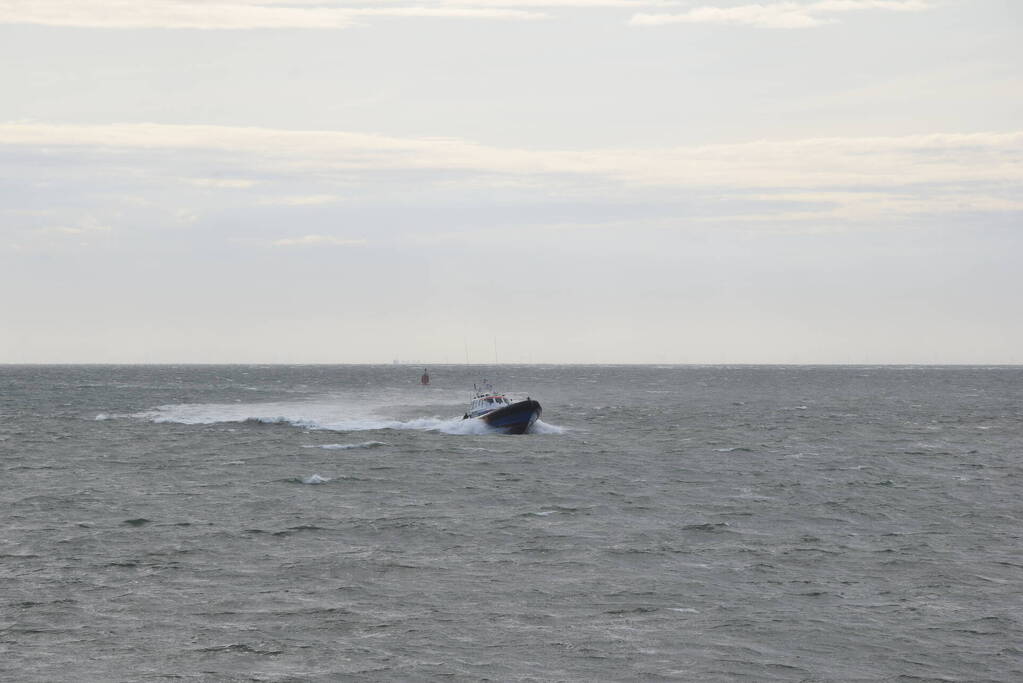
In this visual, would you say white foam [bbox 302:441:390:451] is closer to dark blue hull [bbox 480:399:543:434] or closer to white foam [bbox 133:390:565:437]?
white foam [bbox 133:390:565:437]

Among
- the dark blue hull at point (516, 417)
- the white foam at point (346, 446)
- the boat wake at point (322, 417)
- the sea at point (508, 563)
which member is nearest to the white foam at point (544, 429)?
A: the boat wake at point (322, 417)

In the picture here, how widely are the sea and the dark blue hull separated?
24.7 feet

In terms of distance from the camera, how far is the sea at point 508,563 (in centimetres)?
2217

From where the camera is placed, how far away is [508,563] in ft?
101

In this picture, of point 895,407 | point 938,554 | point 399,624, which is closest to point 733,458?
point 938,554

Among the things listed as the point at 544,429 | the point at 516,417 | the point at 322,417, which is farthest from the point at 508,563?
the point at 322,417

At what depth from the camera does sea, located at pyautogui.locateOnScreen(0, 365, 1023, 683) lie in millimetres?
22172

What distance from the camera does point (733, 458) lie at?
59906 millimetres

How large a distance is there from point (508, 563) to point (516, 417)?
42.1 m

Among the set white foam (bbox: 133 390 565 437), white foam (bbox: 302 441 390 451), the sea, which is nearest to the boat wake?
white foam (bbox: 133 390 565 437)

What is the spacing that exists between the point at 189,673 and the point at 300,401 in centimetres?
10868

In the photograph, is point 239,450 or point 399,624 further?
point 239,450

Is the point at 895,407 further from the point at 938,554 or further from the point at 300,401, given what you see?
the point at 938,554

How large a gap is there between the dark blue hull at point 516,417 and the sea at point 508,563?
297 inches
